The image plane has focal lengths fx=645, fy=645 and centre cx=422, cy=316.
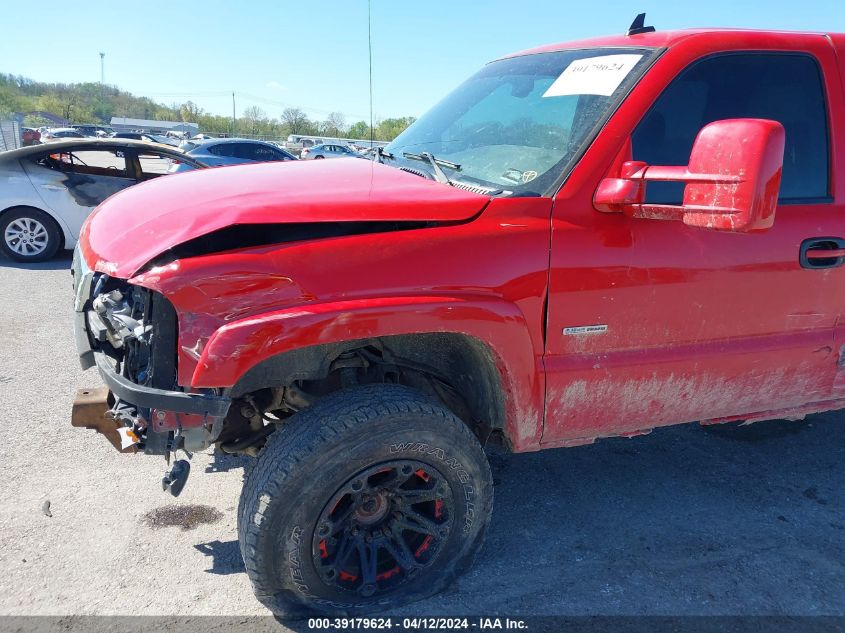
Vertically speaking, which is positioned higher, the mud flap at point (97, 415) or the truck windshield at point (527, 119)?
the truck windshield at point (527, 119)

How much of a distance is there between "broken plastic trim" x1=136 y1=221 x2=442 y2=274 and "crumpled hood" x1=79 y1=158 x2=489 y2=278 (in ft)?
0.08

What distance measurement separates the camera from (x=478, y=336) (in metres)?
2.25

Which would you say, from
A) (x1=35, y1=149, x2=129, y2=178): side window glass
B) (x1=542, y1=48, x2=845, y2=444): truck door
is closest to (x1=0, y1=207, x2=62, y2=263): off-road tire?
(x1=35, y1=149, x2=129, y2=178): side window glass

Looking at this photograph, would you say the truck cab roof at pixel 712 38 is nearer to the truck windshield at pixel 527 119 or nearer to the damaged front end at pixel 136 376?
the truck windshield at pixel 527 119

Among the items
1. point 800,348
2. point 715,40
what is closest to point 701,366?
point 800,348

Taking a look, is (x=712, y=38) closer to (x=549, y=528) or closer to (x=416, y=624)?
(x=549, y=528)

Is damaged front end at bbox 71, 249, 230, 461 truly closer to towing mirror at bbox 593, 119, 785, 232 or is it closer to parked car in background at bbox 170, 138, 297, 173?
towing mirror at bbox 593, 119, 785, 232

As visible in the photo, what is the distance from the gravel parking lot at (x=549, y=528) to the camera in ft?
8.44

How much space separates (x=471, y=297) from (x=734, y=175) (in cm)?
91

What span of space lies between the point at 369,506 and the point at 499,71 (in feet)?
7.40

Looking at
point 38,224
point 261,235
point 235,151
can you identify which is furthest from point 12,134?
point 261,235

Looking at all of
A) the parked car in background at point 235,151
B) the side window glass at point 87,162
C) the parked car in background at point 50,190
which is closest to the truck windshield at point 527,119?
the parked car in background at point 50,190

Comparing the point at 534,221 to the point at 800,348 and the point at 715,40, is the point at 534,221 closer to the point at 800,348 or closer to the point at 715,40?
the point at 715,40

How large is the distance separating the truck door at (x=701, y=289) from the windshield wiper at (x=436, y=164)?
0.54 metres
